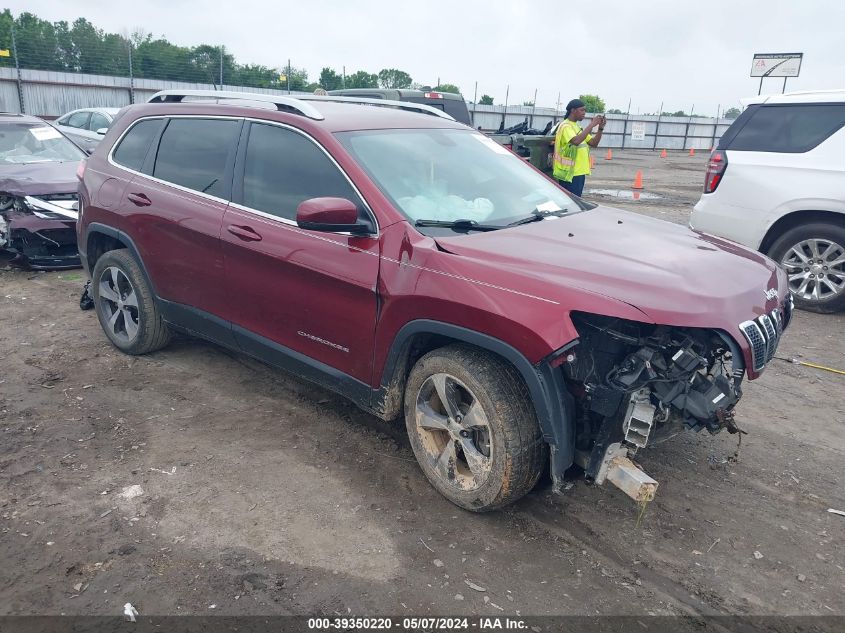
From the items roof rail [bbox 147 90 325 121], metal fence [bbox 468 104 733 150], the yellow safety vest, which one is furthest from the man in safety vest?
metal fence [bbox 468 104 733 150]

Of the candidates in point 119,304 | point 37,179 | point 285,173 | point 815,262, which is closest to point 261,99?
point 285,173

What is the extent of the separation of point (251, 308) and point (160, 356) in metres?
1.60

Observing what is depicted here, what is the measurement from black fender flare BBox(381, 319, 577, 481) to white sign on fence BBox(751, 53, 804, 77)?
3559 cm

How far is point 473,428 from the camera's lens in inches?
123

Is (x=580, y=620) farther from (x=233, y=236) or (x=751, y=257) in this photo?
(x=233, y=236)

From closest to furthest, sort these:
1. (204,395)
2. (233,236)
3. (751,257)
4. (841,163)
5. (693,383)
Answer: (693,383) < (751,257) < (233,236) < (204,395) < (841,163)

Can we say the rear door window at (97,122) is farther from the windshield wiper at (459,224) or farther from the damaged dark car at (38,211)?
the windshield wiper at (459,224)

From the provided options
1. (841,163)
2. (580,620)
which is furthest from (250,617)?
(841,163)

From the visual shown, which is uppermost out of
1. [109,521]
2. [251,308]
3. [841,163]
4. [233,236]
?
[841,163]

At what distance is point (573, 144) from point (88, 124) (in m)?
10.8

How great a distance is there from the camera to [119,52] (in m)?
23.5

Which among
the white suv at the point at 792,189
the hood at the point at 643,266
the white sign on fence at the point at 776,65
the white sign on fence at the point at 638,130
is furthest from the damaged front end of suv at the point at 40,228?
the white sign on fence at the point at 776,65

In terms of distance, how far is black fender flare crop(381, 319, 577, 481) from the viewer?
280 cm

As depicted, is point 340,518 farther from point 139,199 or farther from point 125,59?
point 125,59
